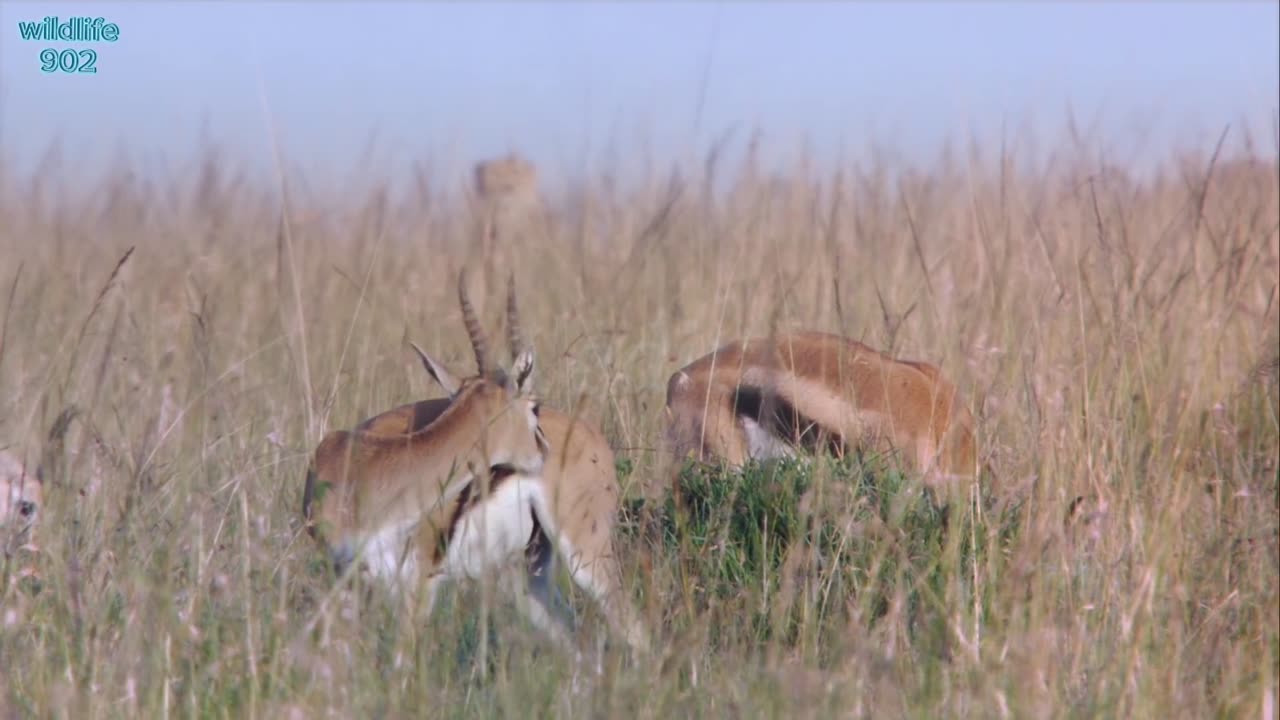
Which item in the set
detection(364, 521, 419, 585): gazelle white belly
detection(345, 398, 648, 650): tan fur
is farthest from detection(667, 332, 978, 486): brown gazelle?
detection(364, 521, 419, 585): gazelle white belly

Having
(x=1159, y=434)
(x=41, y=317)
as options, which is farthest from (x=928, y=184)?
(x=41, y=317)

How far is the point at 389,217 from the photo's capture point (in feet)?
26.7

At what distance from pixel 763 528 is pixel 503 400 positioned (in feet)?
3.07

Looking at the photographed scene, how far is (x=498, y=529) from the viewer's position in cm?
387

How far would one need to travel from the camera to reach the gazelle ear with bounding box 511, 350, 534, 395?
12.6ft

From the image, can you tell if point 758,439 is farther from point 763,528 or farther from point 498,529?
point 498,529

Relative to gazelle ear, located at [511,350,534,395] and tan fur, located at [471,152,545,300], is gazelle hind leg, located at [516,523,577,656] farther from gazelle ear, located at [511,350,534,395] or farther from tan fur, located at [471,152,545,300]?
tan fur, located at [471,152,545,300]

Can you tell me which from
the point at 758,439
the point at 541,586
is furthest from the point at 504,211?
the point at 541,586

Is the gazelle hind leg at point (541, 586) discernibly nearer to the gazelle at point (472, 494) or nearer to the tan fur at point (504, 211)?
the gazelle at point (472, 494)

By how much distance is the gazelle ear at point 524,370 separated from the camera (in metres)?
3.84

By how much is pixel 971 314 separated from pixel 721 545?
3.12 metres

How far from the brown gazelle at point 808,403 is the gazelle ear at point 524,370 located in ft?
3.72

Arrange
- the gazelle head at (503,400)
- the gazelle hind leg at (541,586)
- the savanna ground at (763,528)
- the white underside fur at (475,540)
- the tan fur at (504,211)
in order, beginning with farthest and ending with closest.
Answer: the tan fur at (504,211) < the gazelle hind leg at (541,586) < the gazelle head at (503,400) < the white underside fur at (475,540) < the savanna ground at (763,528)

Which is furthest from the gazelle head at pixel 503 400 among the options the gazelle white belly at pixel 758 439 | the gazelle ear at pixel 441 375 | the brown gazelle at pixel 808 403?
the gazelle white belly at pixel 758 439
